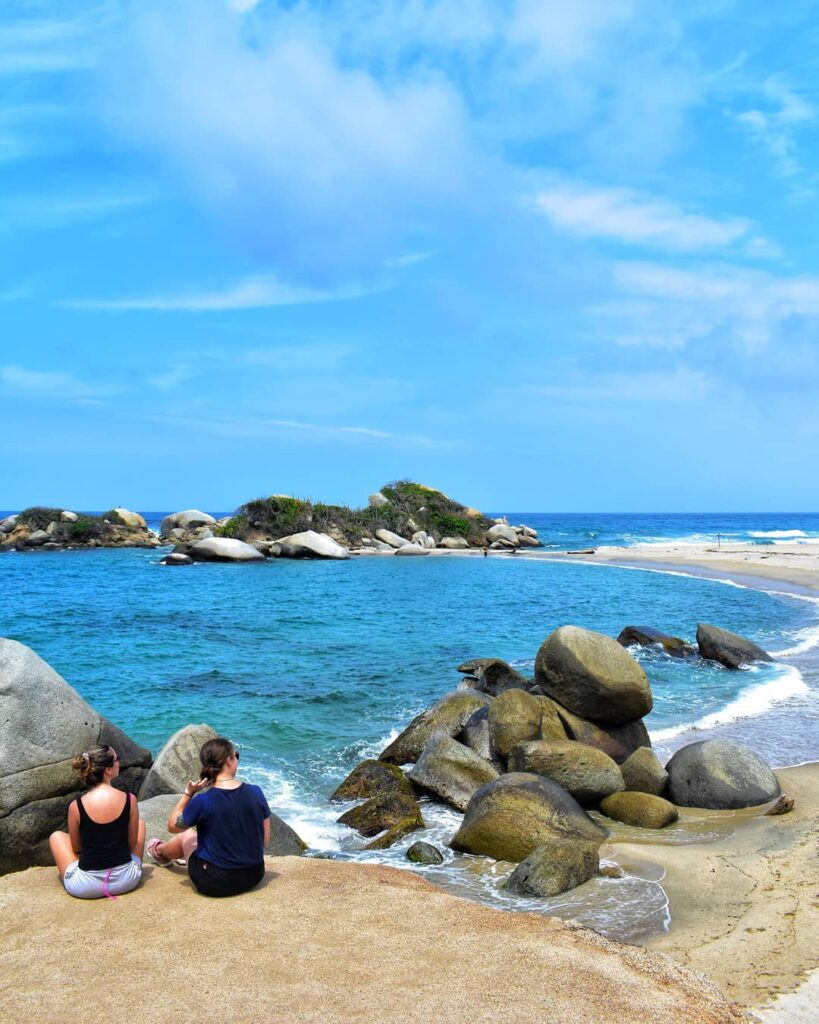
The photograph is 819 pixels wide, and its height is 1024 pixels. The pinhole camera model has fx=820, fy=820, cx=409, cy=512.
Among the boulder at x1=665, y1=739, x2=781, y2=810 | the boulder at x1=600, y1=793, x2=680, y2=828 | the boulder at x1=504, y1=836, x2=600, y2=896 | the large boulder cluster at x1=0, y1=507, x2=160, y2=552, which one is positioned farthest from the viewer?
the large boulder cluster at x1=0, y1=507, x2=160, y2=552

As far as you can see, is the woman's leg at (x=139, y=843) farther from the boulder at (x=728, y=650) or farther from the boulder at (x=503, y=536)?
the boulder at (x=503, y=536)

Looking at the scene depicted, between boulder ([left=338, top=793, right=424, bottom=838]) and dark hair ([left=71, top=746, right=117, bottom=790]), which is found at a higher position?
dark hair ([left=71, top=746, right=117, bottom=790])

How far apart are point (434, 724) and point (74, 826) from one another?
26.2 ft

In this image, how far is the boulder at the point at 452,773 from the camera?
452 inches

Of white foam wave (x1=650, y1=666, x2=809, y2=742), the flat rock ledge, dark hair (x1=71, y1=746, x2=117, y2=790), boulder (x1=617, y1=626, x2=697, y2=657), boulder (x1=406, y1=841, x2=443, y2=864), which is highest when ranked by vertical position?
dark hair (x1=71, y1=746, x2=117, y2=790)

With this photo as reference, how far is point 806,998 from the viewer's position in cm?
586

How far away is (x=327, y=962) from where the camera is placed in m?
5.43

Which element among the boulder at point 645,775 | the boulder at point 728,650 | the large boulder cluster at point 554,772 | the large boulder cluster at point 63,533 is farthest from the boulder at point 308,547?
the boulder at point 645,775

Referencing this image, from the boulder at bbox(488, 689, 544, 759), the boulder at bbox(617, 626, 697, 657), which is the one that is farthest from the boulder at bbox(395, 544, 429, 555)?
the boulder at bbox(488, 689, 544, 759)

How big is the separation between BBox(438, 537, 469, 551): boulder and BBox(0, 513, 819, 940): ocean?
73.9ft

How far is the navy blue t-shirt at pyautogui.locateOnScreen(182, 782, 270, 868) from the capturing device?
640 centimetres

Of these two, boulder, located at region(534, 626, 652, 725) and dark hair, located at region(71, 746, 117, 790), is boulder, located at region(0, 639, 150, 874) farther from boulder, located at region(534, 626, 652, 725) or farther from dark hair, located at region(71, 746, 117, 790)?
boulder, located at region(534, 626, 652, 725)

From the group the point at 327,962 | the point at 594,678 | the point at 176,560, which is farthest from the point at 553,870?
the point at 176,560

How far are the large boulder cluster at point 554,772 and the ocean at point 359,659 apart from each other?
336mm
